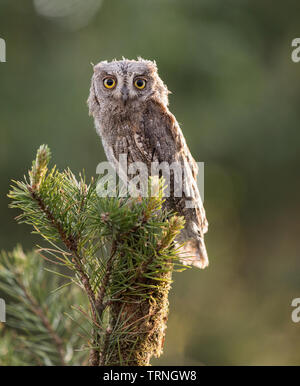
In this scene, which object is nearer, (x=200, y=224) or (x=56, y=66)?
(x=200, y=224)

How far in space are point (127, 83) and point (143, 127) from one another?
179 millimetres

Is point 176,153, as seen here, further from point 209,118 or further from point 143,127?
point 209,118

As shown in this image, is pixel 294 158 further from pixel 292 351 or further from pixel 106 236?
pixel 106 236

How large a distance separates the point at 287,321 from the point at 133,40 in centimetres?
238

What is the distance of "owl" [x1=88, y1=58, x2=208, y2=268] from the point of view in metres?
1.45

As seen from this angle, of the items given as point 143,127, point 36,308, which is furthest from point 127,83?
point 36,308

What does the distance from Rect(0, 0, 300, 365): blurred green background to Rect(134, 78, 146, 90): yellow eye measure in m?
1.16

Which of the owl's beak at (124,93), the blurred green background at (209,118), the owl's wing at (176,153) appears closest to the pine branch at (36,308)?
the owl's wing at (176,153)

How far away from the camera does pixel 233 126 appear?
2.70 m

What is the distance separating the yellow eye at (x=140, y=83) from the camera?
1.47m

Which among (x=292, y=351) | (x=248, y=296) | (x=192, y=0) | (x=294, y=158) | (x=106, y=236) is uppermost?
(x=192, y=0)

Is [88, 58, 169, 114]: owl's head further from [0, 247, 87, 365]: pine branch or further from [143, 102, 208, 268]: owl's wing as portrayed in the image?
[0, 247, 87, 365]: pine branch
